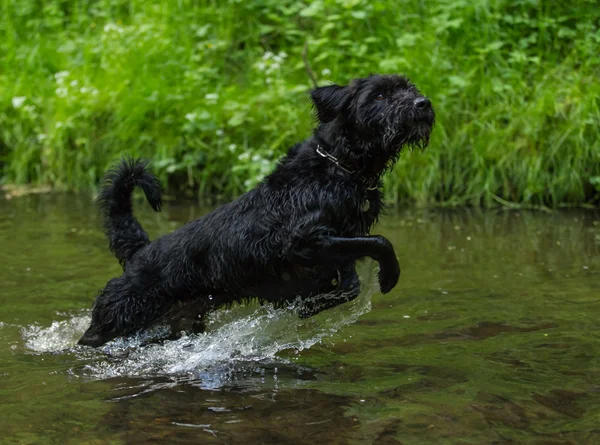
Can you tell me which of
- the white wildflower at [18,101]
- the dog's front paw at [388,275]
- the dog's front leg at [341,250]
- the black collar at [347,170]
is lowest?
the dog's front paw at [388,275]

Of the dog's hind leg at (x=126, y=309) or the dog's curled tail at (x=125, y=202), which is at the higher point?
the dog's curled tail at (x=125, y=202)

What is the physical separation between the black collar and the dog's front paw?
47cm

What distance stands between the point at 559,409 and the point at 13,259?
5113mm

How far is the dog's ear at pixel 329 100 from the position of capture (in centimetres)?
459

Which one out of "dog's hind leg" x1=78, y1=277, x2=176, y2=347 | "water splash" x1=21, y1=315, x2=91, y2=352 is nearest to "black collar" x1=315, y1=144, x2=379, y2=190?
"dog's hind leg" x1=78, y1=277, x2=176, y2=347

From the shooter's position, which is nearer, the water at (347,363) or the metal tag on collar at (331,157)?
the water at (347,363)

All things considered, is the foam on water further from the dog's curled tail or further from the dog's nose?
the dog's nose

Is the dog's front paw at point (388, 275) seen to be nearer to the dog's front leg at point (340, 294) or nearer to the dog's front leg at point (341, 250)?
the dog's front leg at point (341, 250)

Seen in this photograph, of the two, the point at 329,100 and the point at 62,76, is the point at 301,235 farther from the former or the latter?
the point at 62,76

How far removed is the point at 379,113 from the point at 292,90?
5.27 meters

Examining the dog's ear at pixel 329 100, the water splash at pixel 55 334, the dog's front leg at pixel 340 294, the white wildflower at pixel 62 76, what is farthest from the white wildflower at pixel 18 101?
the dog's front leg at pixel 340 294

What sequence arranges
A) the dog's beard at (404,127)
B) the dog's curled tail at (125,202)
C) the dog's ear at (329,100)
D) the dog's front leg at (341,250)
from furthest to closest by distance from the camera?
the dog's curled tail at (125,202), the dog's ear at (329,100), the dog's beard at (404,127), the dog's front leg at (341,250)

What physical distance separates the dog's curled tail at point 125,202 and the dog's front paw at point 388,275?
4.88ft

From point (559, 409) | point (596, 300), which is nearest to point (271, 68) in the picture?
point (596, 300)
